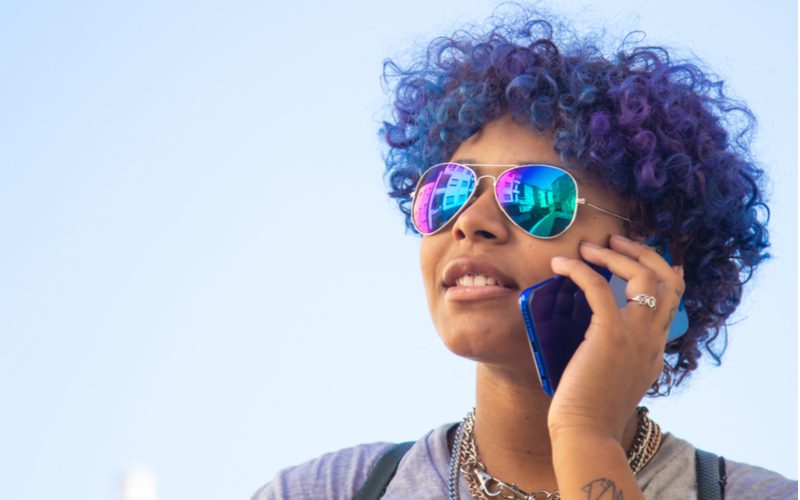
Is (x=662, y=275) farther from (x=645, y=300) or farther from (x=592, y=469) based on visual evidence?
(x=592, y=469)

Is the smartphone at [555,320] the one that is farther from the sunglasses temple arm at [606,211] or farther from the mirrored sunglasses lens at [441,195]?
the mirrored sunglasses lens at [441,195]

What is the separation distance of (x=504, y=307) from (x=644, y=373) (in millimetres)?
503

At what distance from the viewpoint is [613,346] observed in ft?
12.9

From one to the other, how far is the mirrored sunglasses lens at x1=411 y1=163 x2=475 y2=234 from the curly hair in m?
0.22

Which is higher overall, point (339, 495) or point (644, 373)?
point (644, 373)

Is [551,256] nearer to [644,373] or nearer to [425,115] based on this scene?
[644,373]

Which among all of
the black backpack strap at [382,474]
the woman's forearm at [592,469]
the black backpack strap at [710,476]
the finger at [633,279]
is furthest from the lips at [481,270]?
the black backpack strap at [710,476]

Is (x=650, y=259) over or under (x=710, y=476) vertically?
over

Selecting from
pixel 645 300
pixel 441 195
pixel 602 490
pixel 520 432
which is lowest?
pixel 602 490

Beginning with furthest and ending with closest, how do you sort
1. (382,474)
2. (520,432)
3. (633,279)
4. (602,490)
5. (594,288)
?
(382,474) < (520,432) < (633,279) < (594,288) < (602,490)

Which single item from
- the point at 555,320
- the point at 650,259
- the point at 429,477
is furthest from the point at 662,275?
the point at 429,477

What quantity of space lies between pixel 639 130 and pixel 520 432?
113cm

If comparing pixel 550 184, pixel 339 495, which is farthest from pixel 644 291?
pixel 339 495

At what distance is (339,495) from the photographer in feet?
14.4
